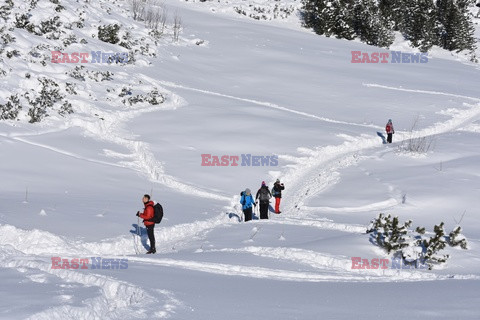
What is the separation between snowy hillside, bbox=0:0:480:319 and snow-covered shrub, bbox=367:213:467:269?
0.75 ft

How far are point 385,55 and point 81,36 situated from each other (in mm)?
23264

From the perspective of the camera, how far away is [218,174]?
57.7 ft

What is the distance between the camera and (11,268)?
711 cm

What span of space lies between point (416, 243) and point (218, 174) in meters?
8.75

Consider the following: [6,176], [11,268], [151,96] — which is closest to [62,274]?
[11,268]

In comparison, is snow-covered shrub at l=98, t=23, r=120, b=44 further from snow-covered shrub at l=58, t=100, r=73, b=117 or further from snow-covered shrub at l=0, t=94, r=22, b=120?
snow-covered shrub at l=0, t=94, r=22, b=120

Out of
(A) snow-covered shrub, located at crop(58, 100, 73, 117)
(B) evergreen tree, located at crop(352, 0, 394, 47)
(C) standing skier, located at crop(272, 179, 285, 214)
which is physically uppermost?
(B) evergreen tree, located at crop(352, 0, 394, 47)

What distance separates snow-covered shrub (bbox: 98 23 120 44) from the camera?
29.4m

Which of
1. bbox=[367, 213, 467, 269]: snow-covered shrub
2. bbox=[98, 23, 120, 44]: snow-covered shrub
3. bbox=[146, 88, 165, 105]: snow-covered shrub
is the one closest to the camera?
bbox=[367, 213, 467, 269]: snow-covered shrub

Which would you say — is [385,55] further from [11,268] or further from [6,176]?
[11,268]

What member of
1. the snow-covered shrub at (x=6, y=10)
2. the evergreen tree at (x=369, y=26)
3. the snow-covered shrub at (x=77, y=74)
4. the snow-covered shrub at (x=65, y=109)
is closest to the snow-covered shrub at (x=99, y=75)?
the snow-covered shrub at (x=77, y=74)

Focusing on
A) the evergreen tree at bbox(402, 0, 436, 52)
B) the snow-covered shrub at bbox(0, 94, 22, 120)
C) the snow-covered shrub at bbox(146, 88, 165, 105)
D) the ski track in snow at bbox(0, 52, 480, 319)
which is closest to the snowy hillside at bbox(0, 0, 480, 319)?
the ski track in snow at bbox(0, 52, 480, 319)

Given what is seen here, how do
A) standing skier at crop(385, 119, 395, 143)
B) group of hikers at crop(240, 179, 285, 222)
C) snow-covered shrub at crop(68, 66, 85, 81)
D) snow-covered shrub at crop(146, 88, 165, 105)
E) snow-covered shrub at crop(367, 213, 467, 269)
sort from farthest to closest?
snow-covered shrub at crop(146, 88, 165, 105), snow-covered shrub at crop(68, 66, 85, 81), standing skier at crop(385, 119, 395, 143), group of hikers at crop(240, 179, 285, 222), snow-covered shrub at crop(367, 213, 467, 269)

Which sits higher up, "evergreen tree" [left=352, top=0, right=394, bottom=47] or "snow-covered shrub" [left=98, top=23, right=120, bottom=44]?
"evergreen tree" [left=352, top=0, right=394, bottom=47]
